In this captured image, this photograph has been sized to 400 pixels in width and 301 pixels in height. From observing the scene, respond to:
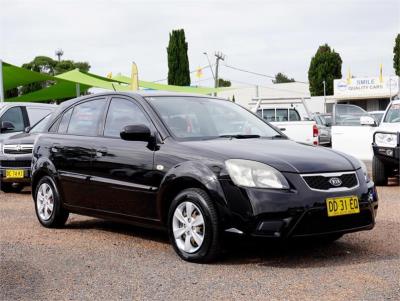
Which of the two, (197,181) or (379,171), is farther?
(379,171)

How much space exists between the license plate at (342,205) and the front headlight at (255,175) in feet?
1.33

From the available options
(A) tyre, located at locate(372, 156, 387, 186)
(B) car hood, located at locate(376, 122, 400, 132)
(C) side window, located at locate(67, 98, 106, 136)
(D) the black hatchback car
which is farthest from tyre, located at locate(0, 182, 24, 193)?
(B) car hood, located at locate(376, 122, 400, 132)

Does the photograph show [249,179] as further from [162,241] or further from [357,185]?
[162,241]

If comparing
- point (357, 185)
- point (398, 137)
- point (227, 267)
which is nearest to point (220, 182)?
point (227, 267)

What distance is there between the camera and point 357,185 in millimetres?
5477

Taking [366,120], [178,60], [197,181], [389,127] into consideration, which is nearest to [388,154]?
[389,127]

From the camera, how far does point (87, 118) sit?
23.1ft

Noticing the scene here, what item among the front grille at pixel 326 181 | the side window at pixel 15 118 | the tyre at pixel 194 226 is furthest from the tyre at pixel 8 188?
the front grille at pixel 326 181

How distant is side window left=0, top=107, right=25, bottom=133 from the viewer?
41.1ft

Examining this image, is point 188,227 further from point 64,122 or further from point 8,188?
point 8,188

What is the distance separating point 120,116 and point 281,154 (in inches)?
77.0

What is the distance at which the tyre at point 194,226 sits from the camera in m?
5.21

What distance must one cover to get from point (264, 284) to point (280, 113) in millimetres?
12783

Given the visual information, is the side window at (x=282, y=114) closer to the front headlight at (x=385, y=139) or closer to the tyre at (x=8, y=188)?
the front headlight at (x=385, y=139)
